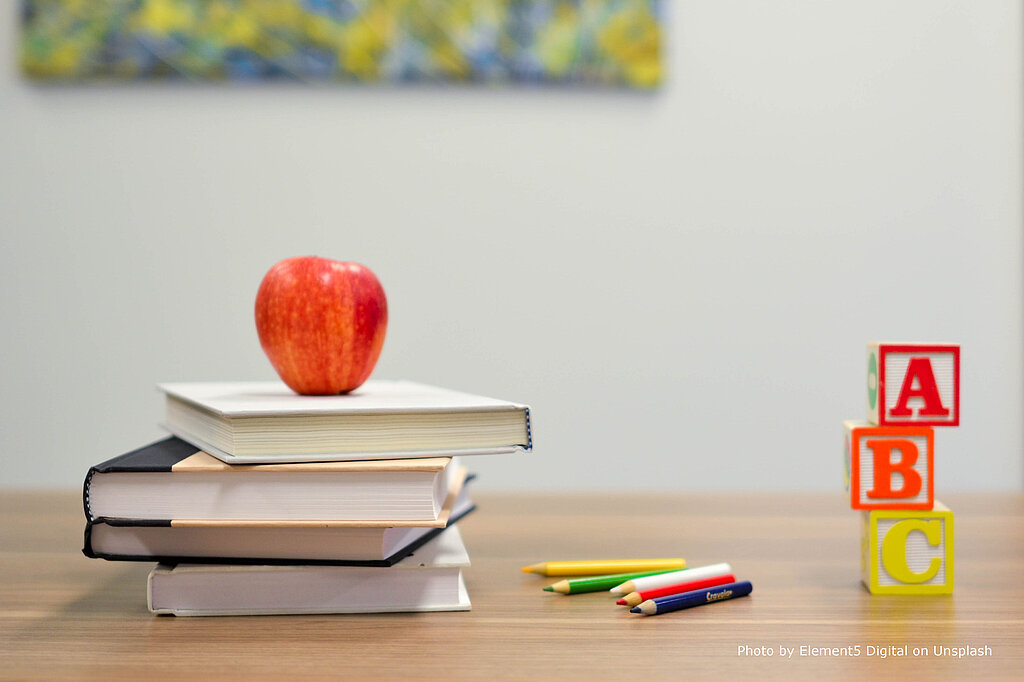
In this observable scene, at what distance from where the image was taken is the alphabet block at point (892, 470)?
62 cm

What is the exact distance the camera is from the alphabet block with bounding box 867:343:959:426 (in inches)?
24.3

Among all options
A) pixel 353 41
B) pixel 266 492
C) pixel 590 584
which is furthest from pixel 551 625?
pixel 353 41

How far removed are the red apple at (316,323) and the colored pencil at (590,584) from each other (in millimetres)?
250

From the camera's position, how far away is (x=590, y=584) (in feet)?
1.99

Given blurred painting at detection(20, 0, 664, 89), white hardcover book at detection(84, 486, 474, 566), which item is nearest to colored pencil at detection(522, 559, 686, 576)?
white hardcover book at detection(84, 486, 474, 566)

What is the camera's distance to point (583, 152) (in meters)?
1.78

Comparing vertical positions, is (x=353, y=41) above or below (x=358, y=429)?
above

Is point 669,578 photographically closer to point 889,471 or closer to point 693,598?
point 693,598

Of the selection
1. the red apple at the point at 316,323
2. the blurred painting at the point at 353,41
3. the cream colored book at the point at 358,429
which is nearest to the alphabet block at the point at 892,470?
the cream colored book at the point at 358,429

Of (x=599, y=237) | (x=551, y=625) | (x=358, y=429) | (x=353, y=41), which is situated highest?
(x=353, y=41)

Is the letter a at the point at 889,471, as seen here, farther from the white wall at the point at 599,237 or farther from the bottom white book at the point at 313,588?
the white wall at the point at 599,237

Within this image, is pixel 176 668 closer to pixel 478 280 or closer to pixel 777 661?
pixel 777 661

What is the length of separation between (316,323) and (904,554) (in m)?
0.47

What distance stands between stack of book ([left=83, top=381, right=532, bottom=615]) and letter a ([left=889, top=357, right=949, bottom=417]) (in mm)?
270
